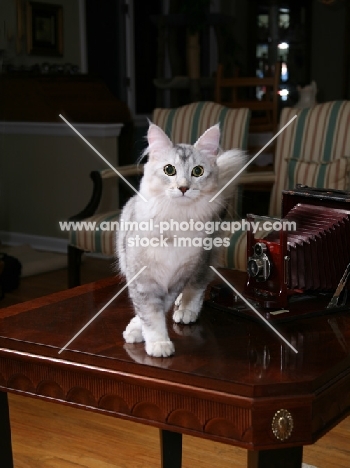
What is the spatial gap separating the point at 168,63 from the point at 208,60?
57cm

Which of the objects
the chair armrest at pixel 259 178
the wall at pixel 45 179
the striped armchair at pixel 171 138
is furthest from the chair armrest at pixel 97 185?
the wall at pixel 45 179

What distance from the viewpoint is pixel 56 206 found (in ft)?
17.7

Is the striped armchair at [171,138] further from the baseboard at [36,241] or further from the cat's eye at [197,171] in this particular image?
the cat's eye at [197,171]

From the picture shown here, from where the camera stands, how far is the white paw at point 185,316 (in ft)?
5.49

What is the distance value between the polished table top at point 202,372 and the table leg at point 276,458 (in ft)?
0.08

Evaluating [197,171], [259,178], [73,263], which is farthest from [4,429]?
[259,178]

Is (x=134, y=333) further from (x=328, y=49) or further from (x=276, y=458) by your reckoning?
(x=328, y=49)

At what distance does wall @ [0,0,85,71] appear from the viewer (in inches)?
247

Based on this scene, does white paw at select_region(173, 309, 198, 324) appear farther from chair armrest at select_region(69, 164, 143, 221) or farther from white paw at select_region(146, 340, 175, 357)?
chair armrest at select_region(69, 164, 143, 221)

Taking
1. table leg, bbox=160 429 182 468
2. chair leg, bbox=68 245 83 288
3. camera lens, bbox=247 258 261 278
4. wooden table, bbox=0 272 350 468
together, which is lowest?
table leg, bbox=160 429 182 468

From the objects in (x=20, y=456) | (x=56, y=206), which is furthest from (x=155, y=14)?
(x=20, y=456)

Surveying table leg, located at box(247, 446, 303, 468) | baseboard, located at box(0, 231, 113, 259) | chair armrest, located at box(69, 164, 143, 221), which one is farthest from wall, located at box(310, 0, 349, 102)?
table leg, located at box(247, 446, 303, 468)

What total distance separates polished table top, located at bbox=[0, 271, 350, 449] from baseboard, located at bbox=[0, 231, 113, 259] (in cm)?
360

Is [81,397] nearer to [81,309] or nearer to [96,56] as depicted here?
[81,309]
